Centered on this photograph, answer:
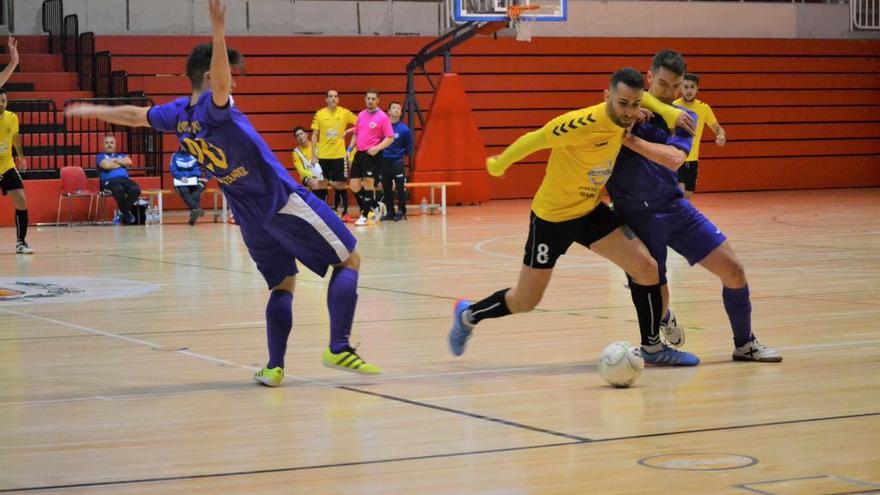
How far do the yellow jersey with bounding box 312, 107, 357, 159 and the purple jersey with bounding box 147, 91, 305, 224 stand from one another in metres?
15.7

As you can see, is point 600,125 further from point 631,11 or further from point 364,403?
point 631,11

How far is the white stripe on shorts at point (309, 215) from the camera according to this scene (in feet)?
21.4

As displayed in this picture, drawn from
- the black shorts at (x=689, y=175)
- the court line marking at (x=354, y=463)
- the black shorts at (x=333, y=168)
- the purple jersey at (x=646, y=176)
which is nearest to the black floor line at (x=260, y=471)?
the court line marking at (x=354, y=463)

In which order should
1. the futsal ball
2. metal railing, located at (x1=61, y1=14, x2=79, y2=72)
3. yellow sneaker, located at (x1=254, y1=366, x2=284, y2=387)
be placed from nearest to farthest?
1. the futsal ball
2. yellow sneaker, located at (x1=254, y1=366, x2=284, y2=387)
3. metal railing, located at (x1=61, y1=14, x2=79, y2=72)

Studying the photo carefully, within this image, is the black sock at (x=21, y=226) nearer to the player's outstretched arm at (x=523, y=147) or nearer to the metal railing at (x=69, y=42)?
the metal railing at (x=69, y=42)

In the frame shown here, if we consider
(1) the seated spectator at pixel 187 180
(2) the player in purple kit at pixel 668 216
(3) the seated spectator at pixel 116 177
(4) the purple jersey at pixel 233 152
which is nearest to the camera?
(4) the purple jersey at pixel 233 152

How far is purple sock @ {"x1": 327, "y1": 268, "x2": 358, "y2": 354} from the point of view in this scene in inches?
259

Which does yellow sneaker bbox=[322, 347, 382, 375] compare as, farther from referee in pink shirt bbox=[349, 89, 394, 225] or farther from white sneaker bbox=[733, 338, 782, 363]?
referee in pink shirt bbox=[349, 89, 394, 225]

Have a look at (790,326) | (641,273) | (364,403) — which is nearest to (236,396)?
(364,403)

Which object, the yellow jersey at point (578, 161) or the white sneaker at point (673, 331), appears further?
the white sneaker at point (673, 331)

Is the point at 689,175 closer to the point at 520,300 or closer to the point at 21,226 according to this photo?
the point at 21,226

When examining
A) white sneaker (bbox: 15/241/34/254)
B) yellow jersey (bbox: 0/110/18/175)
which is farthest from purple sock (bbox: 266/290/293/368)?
yellow jersey (bbox: 0/110/18/175)

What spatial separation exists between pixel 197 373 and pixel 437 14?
20.3 metres

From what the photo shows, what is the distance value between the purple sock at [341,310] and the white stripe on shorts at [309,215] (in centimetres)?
19
